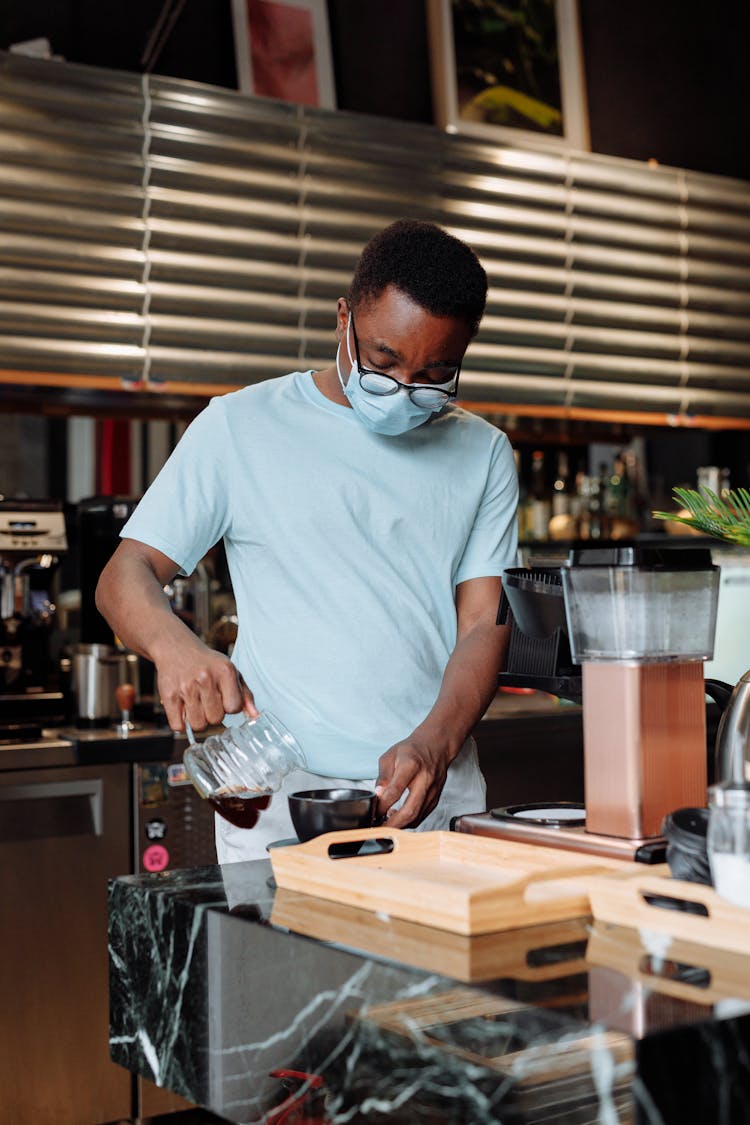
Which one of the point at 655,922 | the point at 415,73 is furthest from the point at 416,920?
the point at 415,73

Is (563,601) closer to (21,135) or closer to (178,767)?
(178,767)

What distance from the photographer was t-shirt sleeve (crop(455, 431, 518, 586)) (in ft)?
6.46

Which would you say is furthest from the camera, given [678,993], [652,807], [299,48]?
[299,48]

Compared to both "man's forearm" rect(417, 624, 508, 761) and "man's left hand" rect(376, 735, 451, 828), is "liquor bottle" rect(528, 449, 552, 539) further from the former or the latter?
"man's left hand" rect(376, 735, 451, 828)

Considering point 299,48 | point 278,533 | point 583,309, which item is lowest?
point 278,533

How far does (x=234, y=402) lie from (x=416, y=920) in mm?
992

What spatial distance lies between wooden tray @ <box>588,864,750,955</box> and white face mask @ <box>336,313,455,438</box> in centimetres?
79

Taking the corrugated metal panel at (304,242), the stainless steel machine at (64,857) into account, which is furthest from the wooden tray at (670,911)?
the corrugated metal panel at (304,242)

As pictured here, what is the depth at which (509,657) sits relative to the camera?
57.3 inches

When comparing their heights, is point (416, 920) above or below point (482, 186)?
below

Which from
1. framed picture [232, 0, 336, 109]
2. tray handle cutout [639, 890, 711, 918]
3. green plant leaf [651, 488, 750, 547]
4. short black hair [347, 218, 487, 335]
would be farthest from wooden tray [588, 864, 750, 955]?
framed picture [232, 0, 336, 109]

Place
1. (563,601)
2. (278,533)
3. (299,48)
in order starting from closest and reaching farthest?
(563,601) < (278,533) < (299,48)

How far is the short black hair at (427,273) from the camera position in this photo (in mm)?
1698

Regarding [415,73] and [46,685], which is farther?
[415,73]
